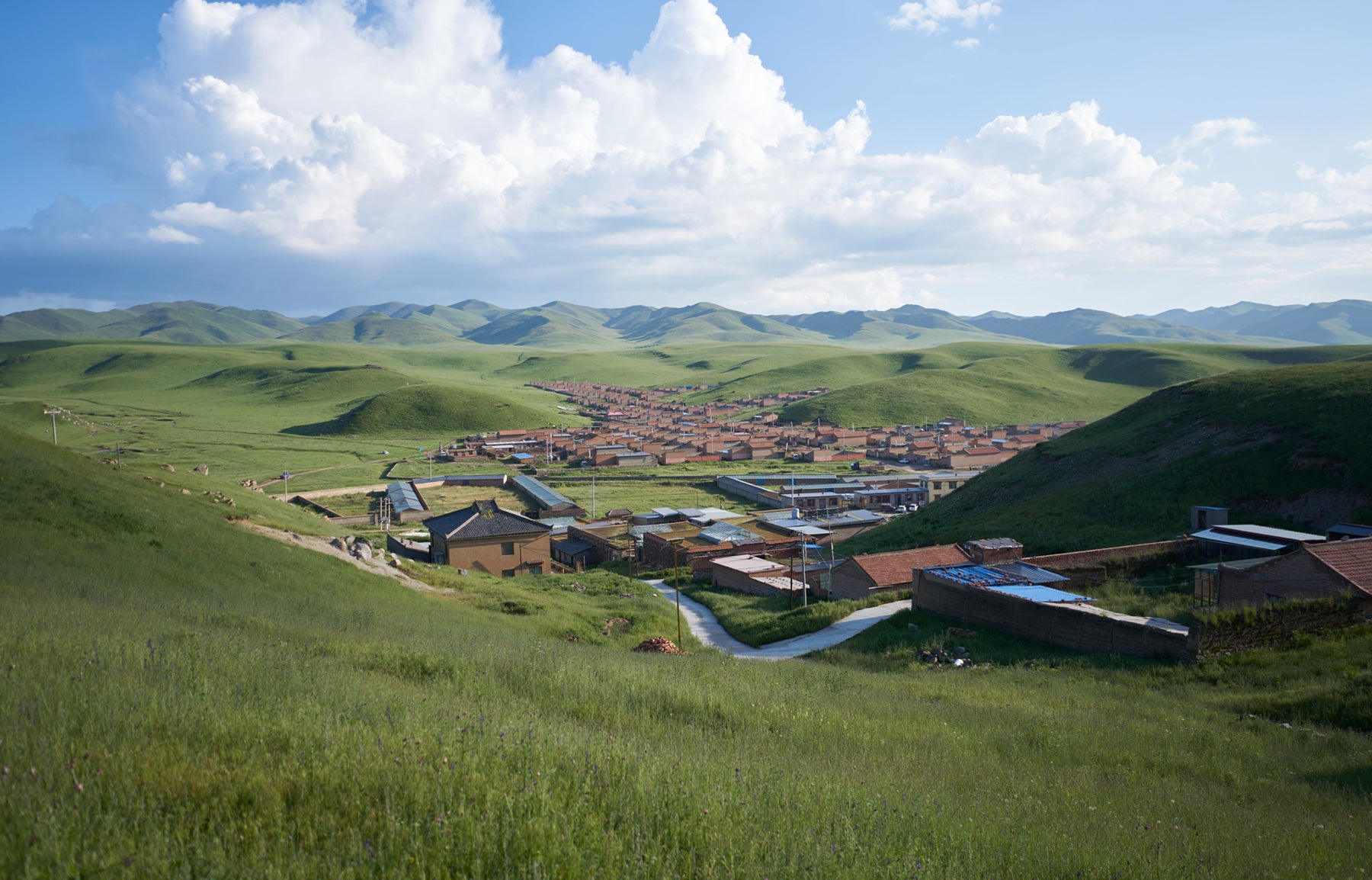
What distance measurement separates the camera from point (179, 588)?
56.8 ft

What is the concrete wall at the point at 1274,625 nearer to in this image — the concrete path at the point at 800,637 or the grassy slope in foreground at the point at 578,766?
the grassy slope in foreground at the point at 578,766

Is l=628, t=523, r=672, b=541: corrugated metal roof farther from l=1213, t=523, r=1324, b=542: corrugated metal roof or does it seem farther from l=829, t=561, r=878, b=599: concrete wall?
l=1213, t=523, r=1324, b=542: corrugated metal roof

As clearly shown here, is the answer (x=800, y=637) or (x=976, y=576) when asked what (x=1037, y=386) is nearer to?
(x=976, y=576)

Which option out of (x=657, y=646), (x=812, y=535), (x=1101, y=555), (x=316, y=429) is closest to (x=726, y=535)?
(x=812, y=535)

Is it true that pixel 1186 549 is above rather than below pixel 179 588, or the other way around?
below

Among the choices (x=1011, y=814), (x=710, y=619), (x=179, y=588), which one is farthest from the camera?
(x=710, y=619)

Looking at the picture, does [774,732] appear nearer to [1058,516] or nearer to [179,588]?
[179,588]

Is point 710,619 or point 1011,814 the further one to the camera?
point 710,619

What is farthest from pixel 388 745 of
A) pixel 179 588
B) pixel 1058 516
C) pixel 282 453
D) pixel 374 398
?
pixel 374 398

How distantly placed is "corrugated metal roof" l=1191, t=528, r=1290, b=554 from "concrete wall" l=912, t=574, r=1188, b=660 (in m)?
10.6

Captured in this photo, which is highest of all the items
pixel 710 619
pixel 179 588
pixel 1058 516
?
pixel 179 588

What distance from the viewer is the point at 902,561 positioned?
3172 cm

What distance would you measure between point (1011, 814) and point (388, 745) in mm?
A: 4961

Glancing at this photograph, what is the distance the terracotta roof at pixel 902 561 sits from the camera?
101 feet
